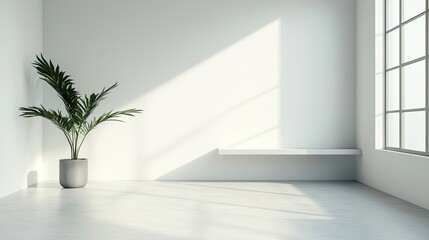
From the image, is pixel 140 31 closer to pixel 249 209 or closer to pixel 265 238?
pixel 249 209

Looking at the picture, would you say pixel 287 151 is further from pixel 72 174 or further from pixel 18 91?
pixel 18 91

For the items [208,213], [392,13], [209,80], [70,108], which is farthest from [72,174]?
[392,13]

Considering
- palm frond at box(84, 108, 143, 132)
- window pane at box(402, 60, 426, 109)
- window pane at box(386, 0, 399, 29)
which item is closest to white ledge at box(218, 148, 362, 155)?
window pane at box(402, 60, 426, 109)

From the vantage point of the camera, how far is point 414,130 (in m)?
6.18

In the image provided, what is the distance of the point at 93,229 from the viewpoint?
14.1ft

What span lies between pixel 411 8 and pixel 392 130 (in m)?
1.70

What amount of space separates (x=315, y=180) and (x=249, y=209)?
115 inches

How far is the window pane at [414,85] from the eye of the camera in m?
5.93

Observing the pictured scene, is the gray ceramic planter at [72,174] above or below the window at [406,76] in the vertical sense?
below

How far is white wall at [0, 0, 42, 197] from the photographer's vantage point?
247 inches

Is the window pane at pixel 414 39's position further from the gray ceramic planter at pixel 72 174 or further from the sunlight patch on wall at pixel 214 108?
the gray ceramic planter at pixel 72 174

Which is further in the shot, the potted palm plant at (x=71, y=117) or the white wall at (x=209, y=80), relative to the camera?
the white wall at (x=209, y=80)

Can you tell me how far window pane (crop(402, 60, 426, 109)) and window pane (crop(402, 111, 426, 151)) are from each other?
0.12 metres

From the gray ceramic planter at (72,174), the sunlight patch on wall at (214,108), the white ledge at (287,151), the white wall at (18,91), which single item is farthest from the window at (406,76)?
the white wall at (18,91)
